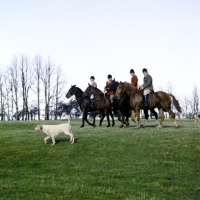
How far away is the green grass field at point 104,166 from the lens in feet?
31.8

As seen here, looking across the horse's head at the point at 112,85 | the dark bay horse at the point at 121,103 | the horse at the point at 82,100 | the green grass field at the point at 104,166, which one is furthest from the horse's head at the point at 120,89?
the green grass field at the point at 104,166

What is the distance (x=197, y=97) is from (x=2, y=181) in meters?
84.0

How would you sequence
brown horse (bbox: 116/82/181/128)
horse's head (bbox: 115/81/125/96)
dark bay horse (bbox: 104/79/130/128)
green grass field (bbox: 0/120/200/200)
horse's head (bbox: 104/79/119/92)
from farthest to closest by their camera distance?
horse's head (bbox: 104/79/119/92) < dark bay horse (bbox: 104/79/130/128) < horse's head (bbox: 115/81/125/96) < brown horse (bbox: 116/82/181/128) < green grass field (bbox: 0/120/200/200)

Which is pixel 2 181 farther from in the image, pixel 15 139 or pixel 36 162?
pixel 15 139

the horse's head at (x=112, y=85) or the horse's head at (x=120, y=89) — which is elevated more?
the horse's head at (x=112, y=85)

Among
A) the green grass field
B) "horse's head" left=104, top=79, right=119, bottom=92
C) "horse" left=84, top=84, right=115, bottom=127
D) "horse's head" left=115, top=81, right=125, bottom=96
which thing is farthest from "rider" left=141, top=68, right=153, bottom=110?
the green grass field

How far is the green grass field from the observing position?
381 inches

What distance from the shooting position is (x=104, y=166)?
12.7 metres

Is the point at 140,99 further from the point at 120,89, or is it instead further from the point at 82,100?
the point at 82,100

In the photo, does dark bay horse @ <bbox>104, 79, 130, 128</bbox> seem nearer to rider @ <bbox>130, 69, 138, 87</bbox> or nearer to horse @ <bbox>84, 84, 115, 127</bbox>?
horse @ <bbox>84, 84, 115, 127</bbox>

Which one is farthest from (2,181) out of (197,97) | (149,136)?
(197,97)

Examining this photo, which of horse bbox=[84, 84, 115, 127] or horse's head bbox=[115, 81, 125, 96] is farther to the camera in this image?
horse bbox=[84, 84, 115, 127]

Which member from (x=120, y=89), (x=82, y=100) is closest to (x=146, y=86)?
(x=120, y=89)

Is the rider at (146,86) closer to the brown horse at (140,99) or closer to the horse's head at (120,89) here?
the brown horse at (140,99)
